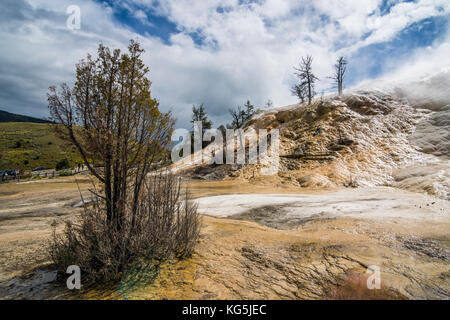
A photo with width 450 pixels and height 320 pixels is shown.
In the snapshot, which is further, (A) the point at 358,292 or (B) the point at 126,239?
(B) the point at 126,239

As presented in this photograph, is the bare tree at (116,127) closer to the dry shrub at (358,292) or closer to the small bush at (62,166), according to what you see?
the dry shrub at (358,292)

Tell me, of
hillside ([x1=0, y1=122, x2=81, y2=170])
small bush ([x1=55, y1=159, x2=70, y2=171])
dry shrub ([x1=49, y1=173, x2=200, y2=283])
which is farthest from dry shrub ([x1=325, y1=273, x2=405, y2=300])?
hillside ([x1=0, y1=122, x2=81, y2=170])

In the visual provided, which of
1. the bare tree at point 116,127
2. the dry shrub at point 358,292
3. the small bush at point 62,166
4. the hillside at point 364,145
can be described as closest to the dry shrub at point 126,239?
the bare tree at point 116,127

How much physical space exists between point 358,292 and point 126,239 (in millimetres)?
3113

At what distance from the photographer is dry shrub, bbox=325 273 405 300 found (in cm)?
248

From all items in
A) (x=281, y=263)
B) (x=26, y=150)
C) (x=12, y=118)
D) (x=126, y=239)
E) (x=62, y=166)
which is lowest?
(x=281, y=263)

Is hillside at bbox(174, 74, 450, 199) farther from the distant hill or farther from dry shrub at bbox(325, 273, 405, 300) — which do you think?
the distant hill

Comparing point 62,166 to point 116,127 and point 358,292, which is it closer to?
point 116,127

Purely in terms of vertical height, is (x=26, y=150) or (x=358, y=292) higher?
(x=26, y=150)

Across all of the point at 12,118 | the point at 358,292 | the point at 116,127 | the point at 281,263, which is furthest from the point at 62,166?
the point at 12,118

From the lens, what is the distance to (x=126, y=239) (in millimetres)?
3254

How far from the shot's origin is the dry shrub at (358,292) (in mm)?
2477

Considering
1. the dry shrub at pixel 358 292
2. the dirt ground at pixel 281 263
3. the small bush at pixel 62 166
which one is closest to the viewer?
the dry shrub at pixel 358 292

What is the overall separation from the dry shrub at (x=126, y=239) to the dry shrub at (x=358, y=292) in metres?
2.27
